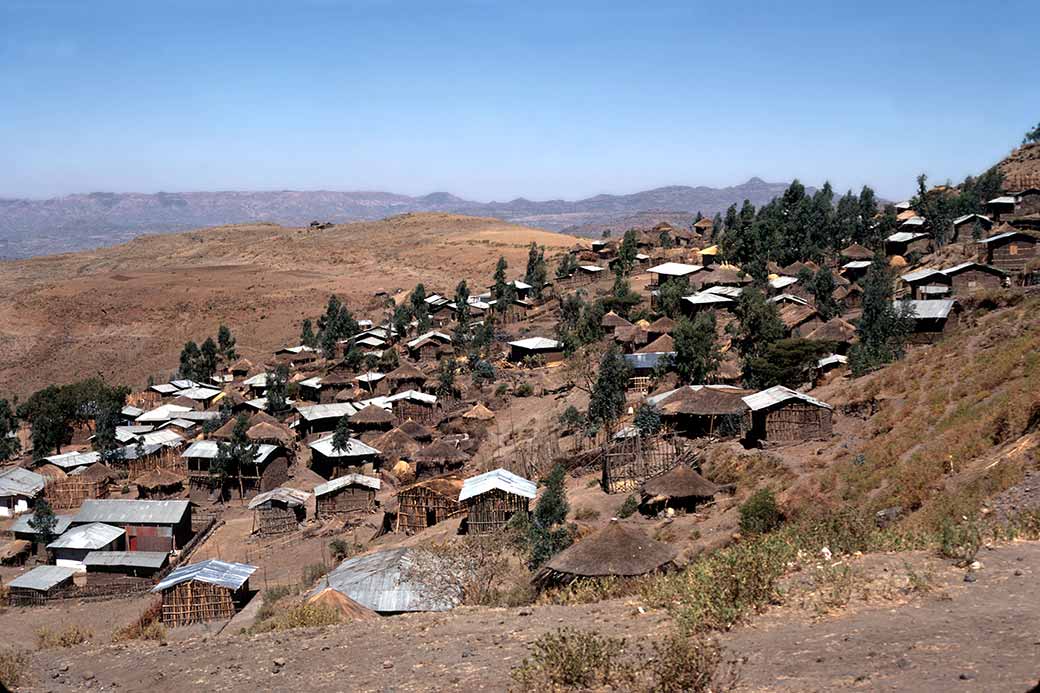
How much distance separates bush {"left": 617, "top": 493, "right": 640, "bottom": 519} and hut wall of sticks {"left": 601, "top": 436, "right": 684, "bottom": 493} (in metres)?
1.62

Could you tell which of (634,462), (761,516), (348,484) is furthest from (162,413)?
(761,516)

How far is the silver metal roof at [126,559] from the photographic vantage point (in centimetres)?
2669

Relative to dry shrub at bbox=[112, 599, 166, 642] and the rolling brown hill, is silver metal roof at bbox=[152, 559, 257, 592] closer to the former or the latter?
dry shrub at bbox=[112, 599, 166, 642]

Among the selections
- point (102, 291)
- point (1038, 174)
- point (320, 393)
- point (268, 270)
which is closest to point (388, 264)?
point (268, 270)

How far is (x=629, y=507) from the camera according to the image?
73.0 ft

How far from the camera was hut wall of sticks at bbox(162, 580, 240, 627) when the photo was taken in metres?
21.5

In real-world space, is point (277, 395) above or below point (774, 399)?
below

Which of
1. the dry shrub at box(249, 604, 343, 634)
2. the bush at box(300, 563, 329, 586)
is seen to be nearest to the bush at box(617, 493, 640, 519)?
the bush at box(300, 563, 329, 586)

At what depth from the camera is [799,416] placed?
24609mm

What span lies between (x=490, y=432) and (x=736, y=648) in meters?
29.5

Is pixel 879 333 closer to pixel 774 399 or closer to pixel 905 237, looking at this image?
pixel 774 399

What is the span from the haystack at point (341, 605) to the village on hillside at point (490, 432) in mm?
93

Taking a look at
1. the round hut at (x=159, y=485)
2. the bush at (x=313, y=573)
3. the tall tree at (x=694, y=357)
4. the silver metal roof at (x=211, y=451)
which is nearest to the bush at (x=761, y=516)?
the bush at (x=313, y=573)

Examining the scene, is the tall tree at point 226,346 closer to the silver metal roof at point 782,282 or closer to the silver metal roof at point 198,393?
the silver metal roof at point 198,393
